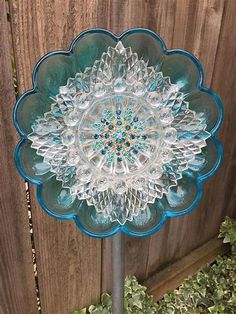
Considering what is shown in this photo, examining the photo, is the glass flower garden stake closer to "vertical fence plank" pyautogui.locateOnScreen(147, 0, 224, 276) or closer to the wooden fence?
the wooden fence

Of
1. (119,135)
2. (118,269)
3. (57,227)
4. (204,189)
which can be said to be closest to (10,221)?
(57,227)

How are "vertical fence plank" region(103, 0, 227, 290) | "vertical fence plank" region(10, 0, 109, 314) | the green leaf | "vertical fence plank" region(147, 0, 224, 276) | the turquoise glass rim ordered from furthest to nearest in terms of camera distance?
the green leaf < "vertical fence plank" region(147, 0, 224, 276) < "vertical fence plank" region(103, 0, 227, 290) < "vertical fence plank" region(10, 0, 109, 314) < the turquoise glass rim

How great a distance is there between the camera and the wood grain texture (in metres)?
1.26

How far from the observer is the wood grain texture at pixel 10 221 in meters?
1.26

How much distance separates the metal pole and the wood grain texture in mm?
430

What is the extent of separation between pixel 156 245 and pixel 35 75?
1.37 m

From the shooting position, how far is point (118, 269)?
1.33 metres

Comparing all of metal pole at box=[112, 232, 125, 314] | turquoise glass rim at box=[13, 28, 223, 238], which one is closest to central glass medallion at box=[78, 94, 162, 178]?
turquoise glass rim at box=[13, 28, 223, 238]

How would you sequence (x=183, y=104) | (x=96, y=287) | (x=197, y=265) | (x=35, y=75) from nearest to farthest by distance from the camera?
(x=35, y=75)
(x=183, y=104)
(x=96, y=287)
(x=197, y=265)

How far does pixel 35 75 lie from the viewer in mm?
990

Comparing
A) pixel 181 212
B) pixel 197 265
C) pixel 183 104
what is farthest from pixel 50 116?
pixel 197 265

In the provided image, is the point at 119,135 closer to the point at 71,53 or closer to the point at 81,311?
the point at 71,53

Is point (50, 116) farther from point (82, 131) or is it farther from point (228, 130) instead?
point (228, 130)

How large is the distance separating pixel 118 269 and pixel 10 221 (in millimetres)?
469
